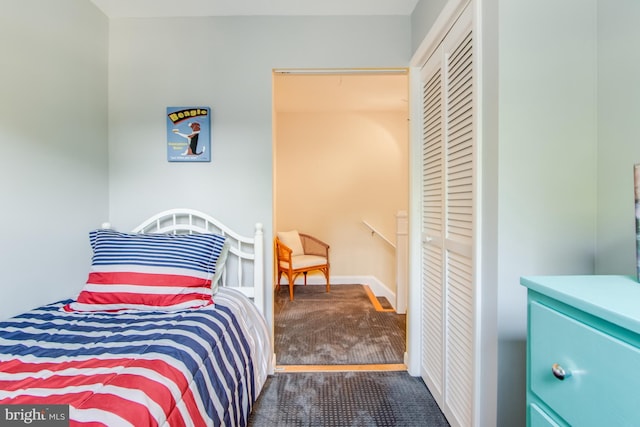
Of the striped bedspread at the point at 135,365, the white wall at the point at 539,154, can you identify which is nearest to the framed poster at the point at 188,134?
the striped bedspread at the point at 135,365

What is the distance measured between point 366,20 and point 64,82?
190 centimetres

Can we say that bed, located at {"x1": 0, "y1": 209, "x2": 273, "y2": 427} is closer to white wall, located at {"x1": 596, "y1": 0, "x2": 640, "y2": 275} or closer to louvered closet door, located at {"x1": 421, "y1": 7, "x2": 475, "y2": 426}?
louvered closet door, located at {"x1": 421, "y1": 7, "x2": 475, "y2": 426}

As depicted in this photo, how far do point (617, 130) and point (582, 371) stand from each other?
0.85 m

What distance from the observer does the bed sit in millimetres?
847

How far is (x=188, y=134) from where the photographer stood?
2.06 meters

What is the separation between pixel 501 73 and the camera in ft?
3.54

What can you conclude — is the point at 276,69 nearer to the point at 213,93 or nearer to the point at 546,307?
the point at 213,93

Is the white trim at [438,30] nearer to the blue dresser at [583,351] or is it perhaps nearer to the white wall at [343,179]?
the blue dresser at [583,351]

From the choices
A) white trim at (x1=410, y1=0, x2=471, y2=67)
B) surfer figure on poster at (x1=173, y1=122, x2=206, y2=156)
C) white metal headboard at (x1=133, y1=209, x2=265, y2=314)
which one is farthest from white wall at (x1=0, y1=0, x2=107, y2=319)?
white trim at (x1=410, y1=0, x2=471, y2=67)

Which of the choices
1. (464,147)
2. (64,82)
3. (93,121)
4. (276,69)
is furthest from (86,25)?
(464,147)

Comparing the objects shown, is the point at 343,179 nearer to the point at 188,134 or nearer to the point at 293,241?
the point at 293,241

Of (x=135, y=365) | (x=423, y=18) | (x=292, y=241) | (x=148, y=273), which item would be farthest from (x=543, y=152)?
(x=292, y=241)

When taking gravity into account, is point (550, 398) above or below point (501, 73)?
below

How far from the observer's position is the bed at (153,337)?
847 mm
